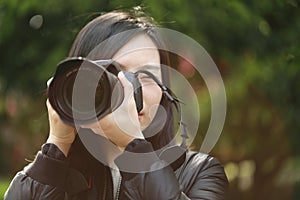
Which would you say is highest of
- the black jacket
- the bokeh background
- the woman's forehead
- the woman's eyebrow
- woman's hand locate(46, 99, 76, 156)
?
the woman's forehead

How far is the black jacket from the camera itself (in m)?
1.64

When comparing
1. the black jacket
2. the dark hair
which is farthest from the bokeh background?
the black jacket

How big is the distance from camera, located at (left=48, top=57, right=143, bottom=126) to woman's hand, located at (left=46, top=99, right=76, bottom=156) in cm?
4

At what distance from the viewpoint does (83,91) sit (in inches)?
63.9

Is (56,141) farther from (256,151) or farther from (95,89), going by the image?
(256,151)

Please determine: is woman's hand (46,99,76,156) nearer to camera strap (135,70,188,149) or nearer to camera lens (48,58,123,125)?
camera lens (48,58,123,125)

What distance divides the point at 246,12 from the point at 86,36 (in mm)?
1712

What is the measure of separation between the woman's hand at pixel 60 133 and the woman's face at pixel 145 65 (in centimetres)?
12

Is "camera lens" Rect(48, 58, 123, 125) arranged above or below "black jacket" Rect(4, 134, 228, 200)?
above

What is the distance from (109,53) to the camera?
172cm

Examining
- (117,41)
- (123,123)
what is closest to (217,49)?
(117,41)

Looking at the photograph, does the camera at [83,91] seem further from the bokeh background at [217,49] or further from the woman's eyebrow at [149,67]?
the bokeh background at [217,49]

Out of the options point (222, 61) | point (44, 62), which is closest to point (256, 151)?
point (222, 61)

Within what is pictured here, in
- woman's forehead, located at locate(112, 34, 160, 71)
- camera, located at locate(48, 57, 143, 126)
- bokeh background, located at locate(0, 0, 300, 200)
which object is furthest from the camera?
bokeh background, located at locate(0, 0, 300, 200)
